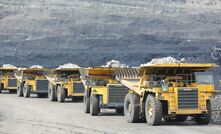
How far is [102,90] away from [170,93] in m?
4.88

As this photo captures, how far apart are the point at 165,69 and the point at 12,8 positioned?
118901 mm

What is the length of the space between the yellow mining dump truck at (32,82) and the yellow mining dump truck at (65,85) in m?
2.59

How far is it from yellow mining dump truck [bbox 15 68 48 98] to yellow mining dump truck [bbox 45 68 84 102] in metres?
2.59

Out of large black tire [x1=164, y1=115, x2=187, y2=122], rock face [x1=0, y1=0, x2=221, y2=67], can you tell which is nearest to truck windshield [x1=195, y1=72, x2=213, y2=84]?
large black tire [x1=164, y1=115, x2=187, y2=122]

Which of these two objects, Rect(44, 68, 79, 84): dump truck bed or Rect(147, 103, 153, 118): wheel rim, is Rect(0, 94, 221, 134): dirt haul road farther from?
Rect(44, 68, 79, 84): dump truck bed

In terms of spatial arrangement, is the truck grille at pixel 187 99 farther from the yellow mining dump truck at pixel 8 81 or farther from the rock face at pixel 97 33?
the rock face at pixel 97 33

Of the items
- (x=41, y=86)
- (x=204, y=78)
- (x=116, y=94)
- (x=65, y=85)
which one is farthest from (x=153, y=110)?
(x=41, y=86)

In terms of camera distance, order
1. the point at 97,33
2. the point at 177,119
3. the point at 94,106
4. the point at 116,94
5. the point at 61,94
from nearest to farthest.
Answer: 1. the point at 177,119
2. the point at 116,94
3. the point at 94,106
4. the point at 61,94
5. the point at 97,33

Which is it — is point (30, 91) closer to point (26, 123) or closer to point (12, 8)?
point (26, 123)

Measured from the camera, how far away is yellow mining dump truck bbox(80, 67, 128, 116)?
18016 mm

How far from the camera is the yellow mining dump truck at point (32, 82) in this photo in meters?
31.2

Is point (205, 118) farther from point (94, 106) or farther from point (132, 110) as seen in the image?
point (94, 106)

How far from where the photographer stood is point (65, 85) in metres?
26.6

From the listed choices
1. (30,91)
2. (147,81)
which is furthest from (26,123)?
(30,91)
